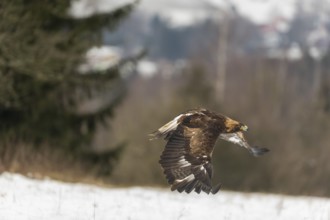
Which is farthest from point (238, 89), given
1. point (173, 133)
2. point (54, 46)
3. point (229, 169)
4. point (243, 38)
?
point (173, 133)

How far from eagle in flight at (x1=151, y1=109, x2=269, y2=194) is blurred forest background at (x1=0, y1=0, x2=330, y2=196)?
641 cm

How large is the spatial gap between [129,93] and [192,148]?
2323 centimetres

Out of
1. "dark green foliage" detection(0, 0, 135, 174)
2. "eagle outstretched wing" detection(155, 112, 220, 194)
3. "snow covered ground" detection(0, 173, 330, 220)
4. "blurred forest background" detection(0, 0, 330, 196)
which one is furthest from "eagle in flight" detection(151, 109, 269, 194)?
"dark green foliage" detection(0, 0, 135, 174)

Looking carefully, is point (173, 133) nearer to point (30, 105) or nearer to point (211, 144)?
point (211, 144)

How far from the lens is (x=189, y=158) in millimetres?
6730

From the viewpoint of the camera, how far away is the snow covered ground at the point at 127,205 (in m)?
7.88

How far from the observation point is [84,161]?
64.0 feet

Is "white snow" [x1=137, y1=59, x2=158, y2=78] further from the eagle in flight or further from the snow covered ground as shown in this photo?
the eagle in flight

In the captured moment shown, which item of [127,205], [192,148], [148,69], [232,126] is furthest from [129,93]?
[148,69]

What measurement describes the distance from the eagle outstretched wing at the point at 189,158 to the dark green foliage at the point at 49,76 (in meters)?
6.97

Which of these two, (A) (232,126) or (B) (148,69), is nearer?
(A) (232,126)

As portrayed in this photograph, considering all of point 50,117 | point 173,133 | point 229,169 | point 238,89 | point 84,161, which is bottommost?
point 238,89

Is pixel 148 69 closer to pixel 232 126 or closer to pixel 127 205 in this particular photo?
pixel 127 205

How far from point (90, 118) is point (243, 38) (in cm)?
3213
